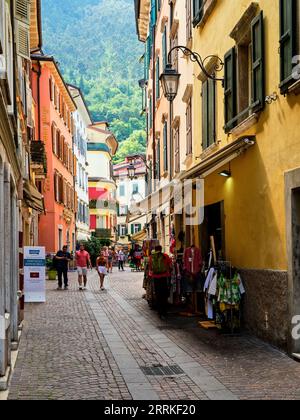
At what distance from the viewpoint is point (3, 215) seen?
732cm

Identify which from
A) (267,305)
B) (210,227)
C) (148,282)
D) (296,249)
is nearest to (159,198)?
(148,282)

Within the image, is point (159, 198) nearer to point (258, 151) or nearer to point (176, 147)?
point (176, 147)

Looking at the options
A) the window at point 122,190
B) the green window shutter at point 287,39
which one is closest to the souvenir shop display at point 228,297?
the green window shutter at point 287,39

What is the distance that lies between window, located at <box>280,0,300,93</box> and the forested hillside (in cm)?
9465

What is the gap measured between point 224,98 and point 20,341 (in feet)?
20.7

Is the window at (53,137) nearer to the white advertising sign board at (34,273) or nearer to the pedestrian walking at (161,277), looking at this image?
the white advertising sign board at (34,273)

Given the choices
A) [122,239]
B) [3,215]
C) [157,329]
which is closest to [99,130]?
[122,239]

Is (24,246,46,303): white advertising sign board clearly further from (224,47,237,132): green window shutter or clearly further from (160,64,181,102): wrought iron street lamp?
(224,47,237,132): green window shutter

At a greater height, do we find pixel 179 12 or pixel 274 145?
pixel 179 12

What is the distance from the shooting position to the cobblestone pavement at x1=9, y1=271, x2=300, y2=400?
23.7 ft

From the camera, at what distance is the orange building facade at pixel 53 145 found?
3719 centimetres

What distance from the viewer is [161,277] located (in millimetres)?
14320

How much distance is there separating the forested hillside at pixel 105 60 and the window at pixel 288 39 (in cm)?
9465

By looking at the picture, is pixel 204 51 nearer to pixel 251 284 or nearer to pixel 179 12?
pixel 179 12
